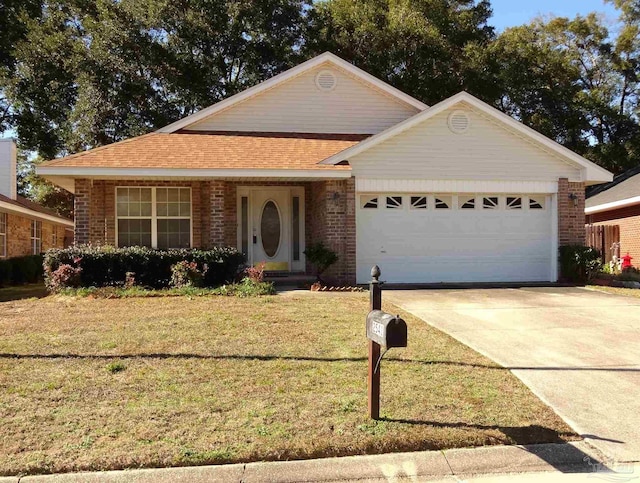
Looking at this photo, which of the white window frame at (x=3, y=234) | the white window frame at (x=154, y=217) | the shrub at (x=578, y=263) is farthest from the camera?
the white window frame at (x=3, y=234)

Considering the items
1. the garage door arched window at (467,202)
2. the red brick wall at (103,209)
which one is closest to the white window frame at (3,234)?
the red brick wall at (103,209)

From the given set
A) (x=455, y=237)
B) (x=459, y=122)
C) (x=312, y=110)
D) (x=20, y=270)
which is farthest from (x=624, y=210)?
(x=20, y=270)

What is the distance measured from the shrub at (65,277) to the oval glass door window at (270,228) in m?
4.89

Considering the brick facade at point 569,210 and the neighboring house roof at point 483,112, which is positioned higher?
the neighboring house roof at point 483,112

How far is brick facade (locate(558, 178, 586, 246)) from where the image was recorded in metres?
14.5

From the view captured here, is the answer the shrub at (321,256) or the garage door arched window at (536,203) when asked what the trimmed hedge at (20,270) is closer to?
the shrub at (321,256)

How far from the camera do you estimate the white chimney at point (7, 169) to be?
20.0 meters

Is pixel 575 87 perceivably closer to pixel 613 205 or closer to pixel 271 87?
pixel 613 205

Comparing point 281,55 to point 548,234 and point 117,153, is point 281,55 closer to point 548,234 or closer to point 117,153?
point 117,153

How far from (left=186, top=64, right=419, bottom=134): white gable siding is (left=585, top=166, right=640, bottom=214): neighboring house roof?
7.82m

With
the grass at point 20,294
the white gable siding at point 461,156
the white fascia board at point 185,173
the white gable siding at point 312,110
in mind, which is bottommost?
the grass at point 20,294

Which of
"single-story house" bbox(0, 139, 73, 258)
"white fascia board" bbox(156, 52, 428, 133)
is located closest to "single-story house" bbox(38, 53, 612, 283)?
"white fascia board" bbox(156, 52, 428, 133)

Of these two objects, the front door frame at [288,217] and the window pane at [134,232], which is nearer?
the window pane at [134,232]

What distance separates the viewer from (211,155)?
45.9 ft
